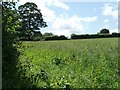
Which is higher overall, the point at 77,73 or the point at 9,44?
the point at 9,44

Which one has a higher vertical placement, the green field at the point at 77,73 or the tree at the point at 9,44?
the tree at the point at 9,44

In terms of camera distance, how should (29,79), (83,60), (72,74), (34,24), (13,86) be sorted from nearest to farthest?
(13,86)
(29,79)
(72,74)
(83,60)
(34,24)

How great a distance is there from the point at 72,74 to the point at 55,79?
3.97ft

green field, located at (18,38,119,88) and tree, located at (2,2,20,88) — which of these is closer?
tree, located at (2,2,20,88)

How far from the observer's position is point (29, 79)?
12.1 m

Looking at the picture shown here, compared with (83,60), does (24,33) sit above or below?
above

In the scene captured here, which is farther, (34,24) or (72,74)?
(34,24)

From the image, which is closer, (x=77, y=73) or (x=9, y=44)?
(x=9, y=44)

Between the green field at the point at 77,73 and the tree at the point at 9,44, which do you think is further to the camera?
the green field at the point at 77,73

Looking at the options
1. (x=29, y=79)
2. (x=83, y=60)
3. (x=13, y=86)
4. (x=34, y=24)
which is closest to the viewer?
(x=13, y=86)

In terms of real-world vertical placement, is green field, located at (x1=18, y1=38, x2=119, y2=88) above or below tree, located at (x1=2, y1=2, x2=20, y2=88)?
below

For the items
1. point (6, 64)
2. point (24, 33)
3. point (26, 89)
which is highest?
point (24, 33)

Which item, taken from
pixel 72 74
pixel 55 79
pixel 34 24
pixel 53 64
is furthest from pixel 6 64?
pixel 34 24

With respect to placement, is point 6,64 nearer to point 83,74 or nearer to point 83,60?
point 83,74
